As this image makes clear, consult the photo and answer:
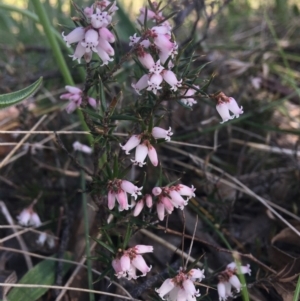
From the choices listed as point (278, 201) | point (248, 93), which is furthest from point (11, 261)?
point (248, 93)

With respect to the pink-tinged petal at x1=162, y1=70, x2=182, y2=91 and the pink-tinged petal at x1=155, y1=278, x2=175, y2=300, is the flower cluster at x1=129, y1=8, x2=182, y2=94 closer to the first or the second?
A: the pink-tinged petal at x1=162, y1=70, x2=182, y2=91

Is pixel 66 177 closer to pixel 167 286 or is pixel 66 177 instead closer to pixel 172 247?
pixel 172 247

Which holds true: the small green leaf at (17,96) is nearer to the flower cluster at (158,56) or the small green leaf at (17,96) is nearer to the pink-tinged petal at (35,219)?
the flower cluster at (158,56)

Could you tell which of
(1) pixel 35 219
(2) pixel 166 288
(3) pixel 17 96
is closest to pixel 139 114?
(3) pixel 17 96

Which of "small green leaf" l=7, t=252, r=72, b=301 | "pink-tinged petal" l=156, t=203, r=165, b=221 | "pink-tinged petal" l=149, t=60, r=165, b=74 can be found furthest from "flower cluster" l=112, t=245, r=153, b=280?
"pink-tinged petal" l=149, t=60, r=165, b=74

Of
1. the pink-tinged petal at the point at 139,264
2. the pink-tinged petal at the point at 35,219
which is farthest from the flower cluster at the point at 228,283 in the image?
the pink-tinged petal at the point at 35,219

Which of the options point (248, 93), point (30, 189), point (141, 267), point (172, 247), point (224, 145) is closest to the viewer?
point (141, 267)

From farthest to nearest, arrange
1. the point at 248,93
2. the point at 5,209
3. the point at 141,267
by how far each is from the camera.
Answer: the point at 248,93
the point at 5,209
the point at 141,267
